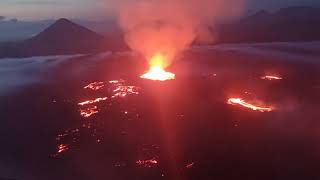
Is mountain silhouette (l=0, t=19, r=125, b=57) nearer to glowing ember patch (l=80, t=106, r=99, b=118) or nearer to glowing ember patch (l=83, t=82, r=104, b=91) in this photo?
glowing ember patch (l=83, t=82, r=104, b=91)

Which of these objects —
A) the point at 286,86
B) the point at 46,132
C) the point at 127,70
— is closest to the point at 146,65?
the point at 127,70

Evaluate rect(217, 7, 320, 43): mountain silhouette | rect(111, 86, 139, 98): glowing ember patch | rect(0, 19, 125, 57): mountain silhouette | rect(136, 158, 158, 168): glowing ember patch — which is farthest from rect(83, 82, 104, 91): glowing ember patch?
rect(217, 7, 320, 43): mountain silhouette

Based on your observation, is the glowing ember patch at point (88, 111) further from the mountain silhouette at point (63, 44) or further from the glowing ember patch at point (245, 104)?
the mountain silhouette at point (63, 44)

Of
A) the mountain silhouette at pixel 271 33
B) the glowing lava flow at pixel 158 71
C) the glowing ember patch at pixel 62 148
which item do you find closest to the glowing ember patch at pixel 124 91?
the glowing lava flow at pixel 158 71

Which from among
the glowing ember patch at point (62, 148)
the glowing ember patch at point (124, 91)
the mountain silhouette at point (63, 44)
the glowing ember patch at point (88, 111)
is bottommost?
the glowing ember patch at point (62, 148)

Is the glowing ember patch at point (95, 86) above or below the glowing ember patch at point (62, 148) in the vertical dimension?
above

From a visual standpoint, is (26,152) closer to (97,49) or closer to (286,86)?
(286,86)
